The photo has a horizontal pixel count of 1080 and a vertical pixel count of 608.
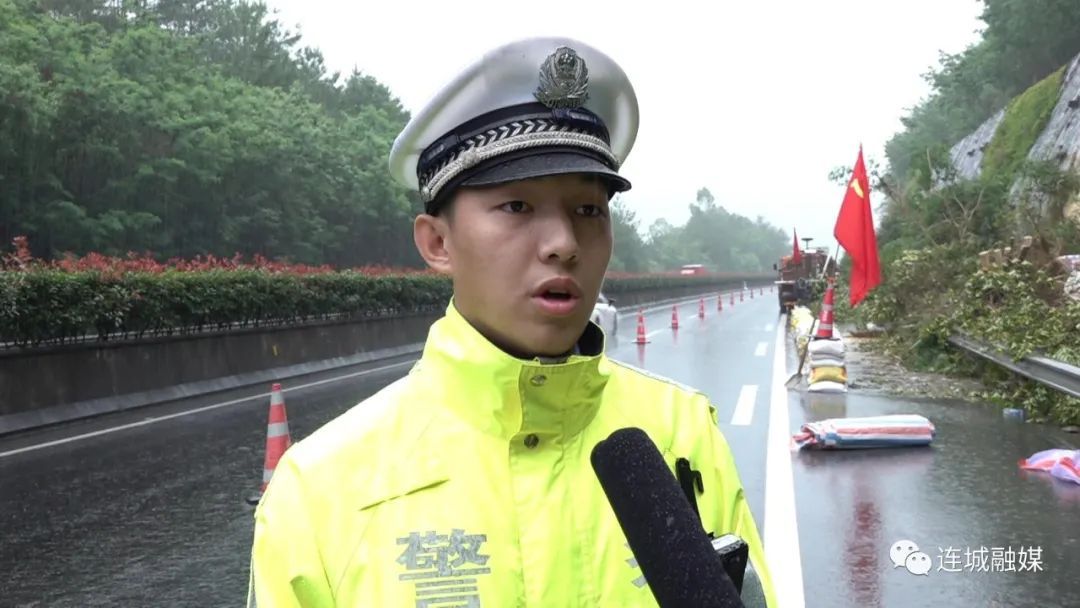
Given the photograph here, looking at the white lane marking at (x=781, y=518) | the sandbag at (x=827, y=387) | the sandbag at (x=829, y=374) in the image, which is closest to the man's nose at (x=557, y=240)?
the white lane marking at (x=781, y=518)

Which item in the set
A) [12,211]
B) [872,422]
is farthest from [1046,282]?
[12,211]

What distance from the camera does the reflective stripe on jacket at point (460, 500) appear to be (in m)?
1.39

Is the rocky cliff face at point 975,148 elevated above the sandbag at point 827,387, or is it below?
above

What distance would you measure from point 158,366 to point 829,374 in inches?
365

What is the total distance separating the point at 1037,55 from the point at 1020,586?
45228mm

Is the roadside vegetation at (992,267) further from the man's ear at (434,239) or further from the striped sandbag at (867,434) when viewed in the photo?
the man's ear at (434,239)

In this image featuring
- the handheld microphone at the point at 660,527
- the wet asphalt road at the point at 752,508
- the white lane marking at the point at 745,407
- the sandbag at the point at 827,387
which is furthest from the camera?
the sandbag at the point at 827,387

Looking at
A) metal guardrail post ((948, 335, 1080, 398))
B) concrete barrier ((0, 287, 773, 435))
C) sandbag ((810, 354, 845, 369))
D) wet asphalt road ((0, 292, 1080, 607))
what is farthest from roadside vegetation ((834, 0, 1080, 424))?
concrete barrier ((0, 287, 773, 435))

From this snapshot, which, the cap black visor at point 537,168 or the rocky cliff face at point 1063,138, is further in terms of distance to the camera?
the rocky cliff face at point 1063,138

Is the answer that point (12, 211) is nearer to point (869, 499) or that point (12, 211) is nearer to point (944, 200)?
point (944, 200)

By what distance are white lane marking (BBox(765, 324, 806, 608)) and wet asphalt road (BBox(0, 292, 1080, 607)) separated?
65 millimetres

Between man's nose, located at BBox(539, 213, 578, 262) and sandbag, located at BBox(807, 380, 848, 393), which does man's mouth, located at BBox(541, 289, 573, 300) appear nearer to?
man's nose, located at BBox(539, 213, 578, 262)

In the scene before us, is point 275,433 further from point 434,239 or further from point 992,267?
point 992,267

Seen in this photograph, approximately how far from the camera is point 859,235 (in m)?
13.7
